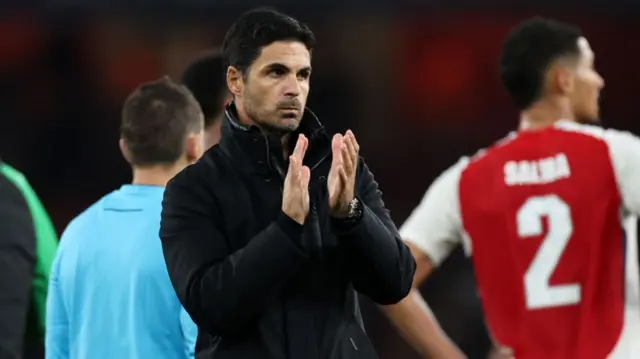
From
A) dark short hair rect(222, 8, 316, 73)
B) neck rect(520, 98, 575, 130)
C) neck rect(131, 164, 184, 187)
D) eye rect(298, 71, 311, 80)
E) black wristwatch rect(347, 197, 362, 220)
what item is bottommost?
neck rect(131, 164, 184, 187)

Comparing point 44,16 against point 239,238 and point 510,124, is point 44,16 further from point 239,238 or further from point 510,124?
point 239,238

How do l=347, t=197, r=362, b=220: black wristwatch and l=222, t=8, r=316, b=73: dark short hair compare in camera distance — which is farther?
l=222, t=8, r=316, b=73: dark short hair

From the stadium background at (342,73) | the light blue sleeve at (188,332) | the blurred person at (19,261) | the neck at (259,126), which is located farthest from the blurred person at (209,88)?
the stadium background at (342,73)

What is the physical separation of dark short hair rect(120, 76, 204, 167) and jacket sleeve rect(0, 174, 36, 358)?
2.12 feet

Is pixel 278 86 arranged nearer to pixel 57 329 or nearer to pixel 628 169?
pixel 57 329

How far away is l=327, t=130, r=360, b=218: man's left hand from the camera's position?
3264 millimetres

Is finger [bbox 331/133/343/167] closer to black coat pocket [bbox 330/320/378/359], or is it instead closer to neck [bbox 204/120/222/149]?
black coat pocket [bbox 330/320/378/359]

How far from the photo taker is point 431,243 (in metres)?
4.82

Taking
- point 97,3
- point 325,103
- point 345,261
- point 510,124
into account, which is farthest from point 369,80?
point 345,261

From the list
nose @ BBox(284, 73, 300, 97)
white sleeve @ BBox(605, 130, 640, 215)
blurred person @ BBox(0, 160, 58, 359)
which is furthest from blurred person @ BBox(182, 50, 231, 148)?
nose @ BBox(284, 73, 300, 97)

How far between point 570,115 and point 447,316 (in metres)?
4.72

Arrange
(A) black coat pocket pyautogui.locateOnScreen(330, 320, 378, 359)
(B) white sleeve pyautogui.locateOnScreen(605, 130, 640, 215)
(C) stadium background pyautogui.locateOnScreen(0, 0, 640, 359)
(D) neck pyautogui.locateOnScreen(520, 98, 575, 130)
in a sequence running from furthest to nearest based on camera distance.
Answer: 1. (C) stadium background pyautogui.locateOnScreen(0, 0, 640, 359)
2. (D) neck pyautogui.locateOnScreen(520, 98, 575, 130)
3. (B) white sleeve pyautogui.locateOnScreen(605, 130, 640, 215)
4. (A) black coat pocket pyautogui.locateOnScreen(330, 320, 378, 359)

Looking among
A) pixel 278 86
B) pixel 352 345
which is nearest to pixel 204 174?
pixel 278 86

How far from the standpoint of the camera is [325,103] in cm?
1132
